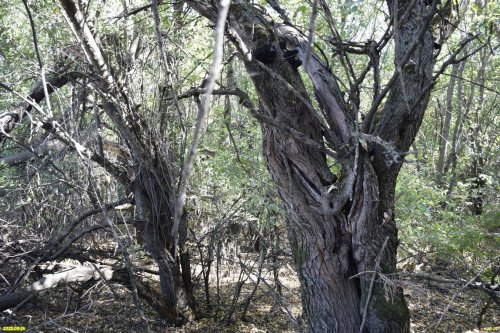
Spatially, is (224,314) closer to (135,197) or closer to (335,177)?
(135,197)

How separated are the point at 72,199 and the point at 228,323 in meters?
2.66

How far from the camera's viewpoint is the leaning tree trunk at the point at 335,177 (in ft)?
9.95

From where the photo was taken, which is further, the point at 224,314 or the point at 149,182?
the point at 224,314

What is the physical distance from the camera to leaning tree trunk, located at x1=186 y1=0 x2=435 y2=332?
3.03 metres

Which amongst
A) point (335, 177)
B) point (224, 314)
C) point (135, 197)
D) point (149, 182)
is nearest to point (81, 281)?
point (135, 197)

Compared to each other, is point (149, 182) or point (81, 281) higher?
point (149, 182)

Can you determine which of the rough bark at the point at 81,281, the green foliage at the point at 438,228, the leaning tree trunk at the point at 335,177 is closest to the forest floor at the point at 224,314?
the rough bark at the point at 81,281

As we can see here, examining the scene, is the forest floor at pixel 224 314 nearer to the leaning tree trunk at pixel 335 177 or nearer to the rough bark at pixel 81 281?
the rough bark at pixel 81 281

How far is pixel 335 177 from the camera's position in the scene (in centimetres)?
320

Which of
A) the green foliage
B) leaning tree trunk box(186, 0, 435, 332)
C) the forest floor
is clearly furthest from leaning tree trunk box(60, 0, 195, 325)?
the green foliage

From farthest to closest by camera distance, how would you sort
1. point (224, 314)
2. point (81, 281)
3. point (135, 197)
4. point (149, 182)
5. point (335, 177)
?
point (224, 314)
point (135, 197)
point (149, 182)
point (81, 281)
point (335, 177)

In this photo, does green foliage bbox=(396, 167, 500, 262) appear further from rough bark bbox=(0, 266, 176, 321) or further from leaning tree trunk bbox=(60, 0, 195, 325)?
rough bark bbox=(0, 266, 176, 321)

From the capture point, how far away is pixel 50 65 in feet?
17.8

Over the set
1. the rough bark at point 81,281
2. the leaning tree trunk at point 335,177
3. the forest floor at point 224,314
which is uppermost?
the leaning tree trunk at point 335,177
